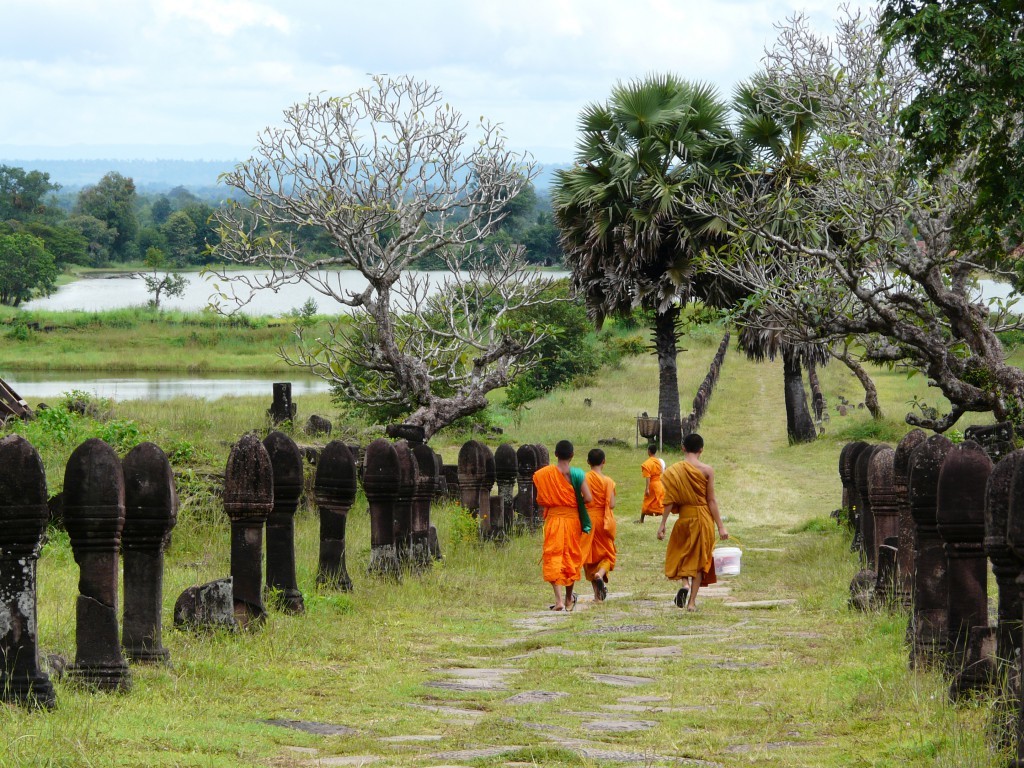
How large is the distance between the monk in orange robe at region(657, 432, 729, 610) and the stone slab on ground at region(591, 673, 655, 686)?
3.59m

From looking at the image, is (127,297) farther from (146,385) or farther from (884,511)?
(884,511)

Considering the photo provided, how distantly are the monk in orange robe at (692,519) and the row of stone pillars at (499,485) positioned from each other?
12.3 ft

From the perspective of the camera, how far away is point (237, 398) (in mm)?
33562

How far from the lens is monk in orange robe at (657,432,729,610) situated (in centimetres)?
1067

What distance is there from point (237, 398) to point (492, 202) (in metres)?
16.1

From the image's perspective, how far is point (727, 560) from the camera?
12570 millimetres

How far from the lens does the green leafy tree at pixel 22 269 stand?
6931cm

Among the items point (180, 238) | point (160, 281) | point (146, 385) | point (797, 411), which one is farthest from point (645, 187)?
point (180, 238)

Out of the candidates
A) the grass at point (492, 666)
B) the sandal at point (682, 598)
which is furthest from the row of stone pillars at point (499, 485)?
the sandal at point (682, 598)

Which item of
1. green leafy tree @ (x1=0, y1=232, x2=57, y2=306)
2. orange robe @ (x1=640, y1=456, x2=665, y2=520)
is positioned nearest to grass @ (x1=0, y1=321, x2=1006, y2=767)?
orange robe @ (x1=640, y1=456, x2=665, y2=520)

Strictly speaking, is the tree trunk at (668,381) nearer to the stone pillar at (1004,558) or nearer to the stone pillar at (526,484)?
the stone pillar at (526,484)

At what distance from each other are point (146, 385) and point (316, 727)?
39.4 meters

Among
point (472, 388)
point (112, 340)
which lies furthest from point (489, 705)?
point (112, 340)

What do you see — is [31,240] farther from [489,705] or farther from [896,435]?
[489,705]
